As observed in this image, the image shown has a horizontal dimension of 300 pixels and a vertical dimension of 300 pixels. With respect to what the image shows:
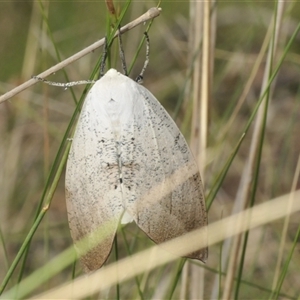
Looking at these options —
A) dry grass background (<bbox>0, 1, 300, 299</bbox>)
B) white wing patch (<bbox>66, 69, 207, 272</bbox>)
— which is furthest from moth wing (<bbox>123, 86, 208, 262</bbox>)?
dry grass background (<bbox>0, 1, 300, 299</bbox>)

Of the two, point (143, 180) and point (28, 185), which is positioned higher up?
point (143, 180)

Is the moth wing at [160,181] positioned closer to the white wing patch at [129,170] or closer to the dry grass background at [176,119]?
the white wing patch at [129,170]

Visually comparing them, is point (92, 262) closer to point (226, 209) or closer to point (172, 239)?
point (172, 239)

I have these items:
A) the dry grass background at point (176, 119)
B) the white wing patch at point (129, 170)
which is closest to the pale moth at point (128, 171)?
the white wing patch at point (129, 170)

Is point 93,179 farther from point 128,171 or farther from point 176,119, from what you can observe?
point 176,119

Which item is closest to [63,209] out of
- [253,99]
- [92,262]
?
[253,99]

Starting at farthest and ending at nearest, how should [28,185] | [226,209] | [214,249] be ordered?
1. [28,185]
2. [226,209]
3. [214,249]

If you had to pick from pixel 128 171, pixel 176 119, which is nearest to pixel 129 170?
pixel 128 171
